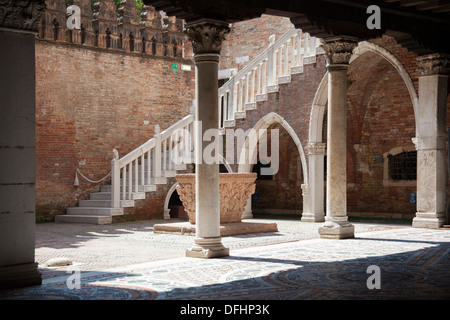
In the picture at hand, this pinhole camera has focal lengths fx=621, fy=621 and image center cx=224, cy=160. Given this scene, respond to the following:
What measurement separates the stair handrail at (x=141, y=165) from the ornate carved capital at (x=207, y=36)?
7930 millimetres

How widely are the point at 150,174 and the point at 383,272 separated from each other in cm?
1103

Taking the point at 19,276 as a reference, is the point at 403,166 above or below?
above

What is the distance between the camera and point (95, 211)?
1634 cm

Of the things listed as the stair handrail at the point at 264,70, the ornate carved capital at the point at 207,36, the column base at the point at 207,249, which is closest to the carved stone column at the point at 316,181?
the stair handrail at the point at 264,70

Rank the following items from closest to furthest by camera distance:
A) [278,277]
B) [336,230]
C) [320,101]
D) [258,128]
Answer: [278,277], [336,230], [320,101], [258,128]

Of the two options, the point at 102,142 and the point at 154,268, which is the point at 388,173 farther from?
the point at 154,268

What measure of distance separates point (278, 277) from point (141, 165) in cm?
1045

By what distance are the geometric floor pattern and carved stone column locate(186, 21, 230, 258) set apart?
1.17 feet

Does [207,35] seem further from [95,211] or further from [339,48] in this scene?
[95,211]

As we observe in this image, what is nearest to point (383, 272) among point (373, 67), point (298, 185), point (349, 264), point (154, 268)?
point (349, 264)

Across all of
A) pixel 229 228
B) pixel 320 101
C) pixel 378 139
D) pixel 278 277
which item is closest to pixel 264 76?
pixel 320 101

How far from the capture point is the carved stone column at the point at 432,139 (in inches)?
502

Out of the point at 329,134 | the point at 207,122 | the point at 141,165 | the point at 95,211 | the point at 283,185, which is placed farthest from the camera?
the point at 283,185

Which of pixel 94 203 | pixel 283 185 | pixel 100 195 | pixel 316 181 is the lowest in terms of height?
pixel 94 203
